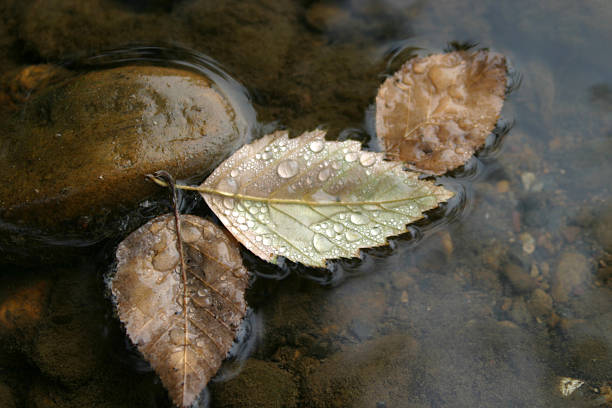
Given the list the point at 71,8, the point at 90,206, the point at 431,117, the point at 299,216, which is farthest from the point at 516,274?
the point at 71,8

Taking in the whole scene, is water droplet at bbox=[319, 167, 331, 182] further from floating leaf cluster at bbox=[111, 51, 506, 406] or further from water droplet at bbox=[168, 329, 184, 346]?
water droplet at bbox=[168, 329, 184, 346]

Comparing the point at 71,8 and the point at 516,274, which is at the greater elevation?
the point at 71,8

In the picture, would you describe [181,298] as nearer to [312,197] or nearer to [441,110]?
[312,197]

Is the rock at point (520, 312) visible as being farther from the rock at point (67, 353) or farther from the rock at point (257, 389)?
the rock at point (67, 353)

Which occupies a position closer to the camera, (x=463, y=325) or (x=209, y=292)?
(x=209, y=292)

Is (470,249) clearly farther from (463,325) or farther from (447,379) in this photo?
(447,379)

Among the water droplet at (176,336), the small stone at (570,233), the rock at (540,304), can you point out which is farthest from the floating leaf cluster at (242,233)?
the small stone at (570,233)

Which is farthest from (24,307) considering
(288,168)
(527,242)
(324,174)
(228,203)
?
(527,242)
